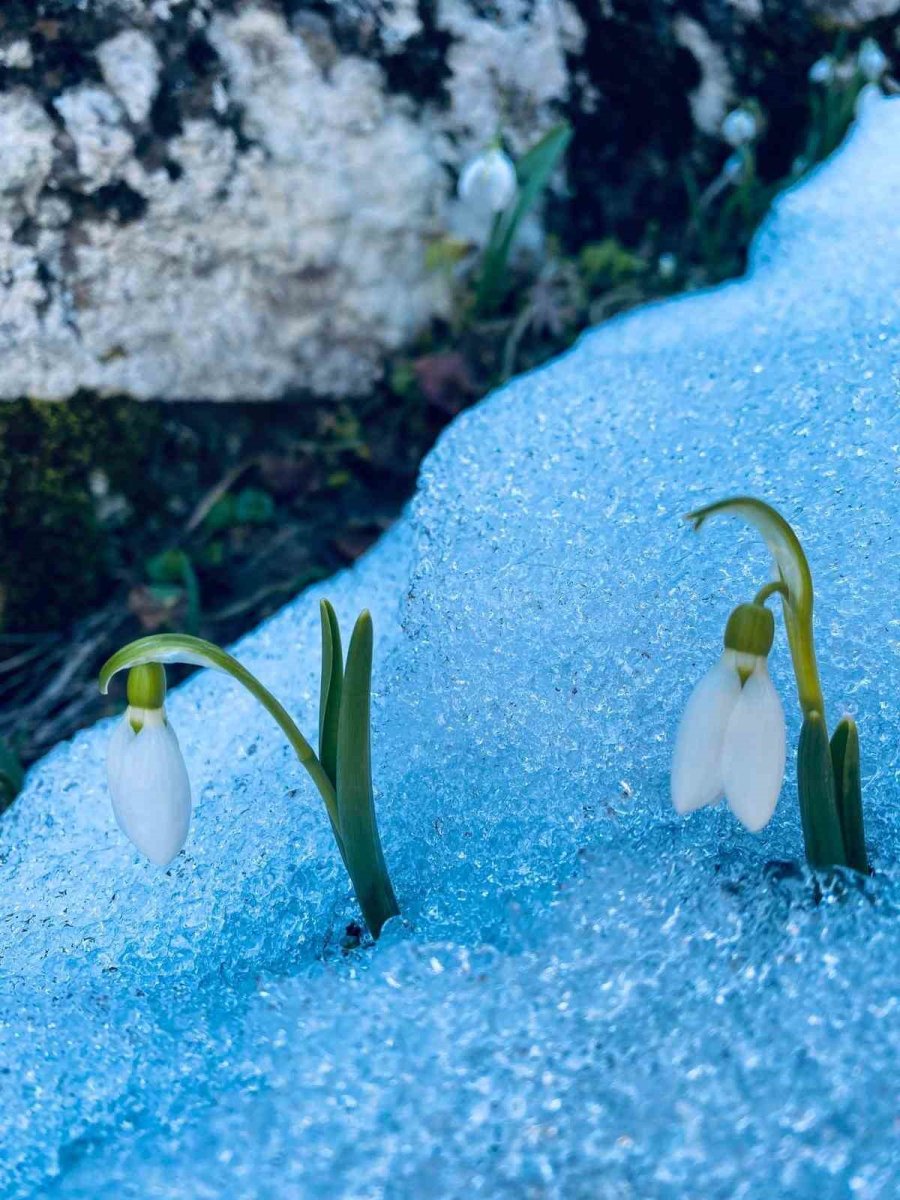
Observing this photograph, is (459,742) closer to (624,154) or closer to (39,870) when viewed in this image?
(39,870)

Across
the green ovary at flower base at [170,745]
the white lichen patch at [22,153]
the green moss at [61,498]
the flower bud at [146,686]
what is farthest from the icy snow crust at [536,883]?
the white lichen patch at [22,153]

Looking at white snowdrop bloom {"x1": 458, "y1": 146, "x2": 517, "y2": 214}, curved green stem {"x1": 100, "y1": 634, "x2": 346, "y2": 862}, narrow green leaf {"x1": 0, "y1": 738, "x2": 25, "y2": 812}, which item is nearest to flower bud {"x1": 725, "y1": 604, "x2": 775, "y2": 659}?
curved green stem {"x1": 100, "y1": 634, "x2": 346, "y2": 862}

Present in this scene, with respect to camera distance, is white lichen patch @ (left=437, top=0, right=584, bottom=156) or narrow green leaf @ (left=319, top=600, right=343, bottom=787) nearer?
narrow green leaf @ (left=319, top=600, right=343, bottom=787)

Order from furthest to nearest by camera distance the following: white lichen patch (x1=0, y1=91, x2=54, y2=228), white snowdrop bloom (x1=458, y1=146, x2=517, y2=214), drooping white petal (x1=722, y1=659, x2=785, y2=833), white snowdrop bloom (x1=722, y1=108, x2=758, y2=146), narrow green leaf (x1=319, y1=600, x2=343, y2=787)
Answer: white snowdrop bloom (x1=722, y1=108, x2=758, y2=146)
white snowdrop bloom (x1=458, y1=146, x2=517, y2=214)
white lichen patch (x1=0, y1=91, x2=54, y2=228)
narrow green leaf (x1=319, y1=600, x2=343, y2=787)
drooping white petal (x1=722, y1=659, x2=785, y2=833)

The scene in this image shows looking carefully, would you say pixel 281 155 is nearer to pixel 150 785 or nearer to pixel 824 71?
pixel 824 71

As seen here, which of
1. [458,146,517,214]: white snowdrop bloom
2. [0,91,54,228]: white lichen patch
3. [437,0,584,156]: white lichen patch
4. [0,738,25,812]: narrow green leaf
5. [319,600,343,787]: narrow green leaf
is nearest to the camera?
[319,600,343,787]: narrow green leaf

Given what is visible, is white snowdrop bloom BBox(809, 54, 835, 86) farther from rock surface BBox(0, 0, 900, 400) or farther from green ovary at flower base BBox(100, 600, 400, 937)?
green ovary at flower base BBox(100, 600, 400, 937)

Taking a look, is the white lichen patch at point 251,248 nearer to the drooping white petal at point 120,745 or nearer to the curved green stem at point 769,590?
the drooping white petal at point 120,745
